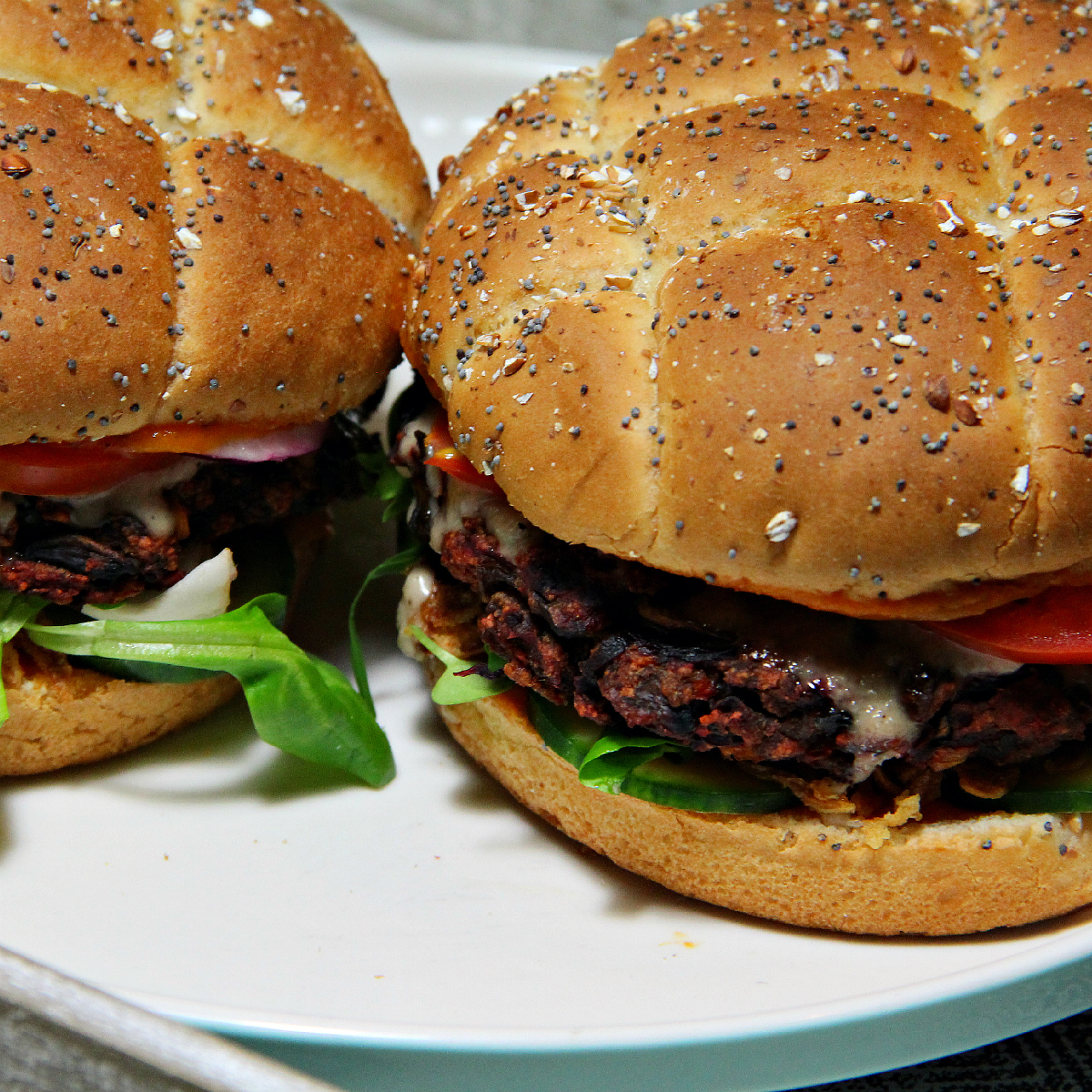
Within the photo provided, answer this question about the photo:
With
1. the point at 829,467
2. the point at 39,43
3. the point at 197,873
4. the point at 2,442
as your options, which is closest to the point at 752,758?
the point at 829,467

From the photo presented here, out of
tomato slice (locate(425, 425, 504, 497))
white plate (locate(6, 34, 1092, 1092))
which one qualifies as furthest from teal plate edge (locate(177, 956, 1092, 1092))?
tomato slice (locate(425, 425, 504, 497))

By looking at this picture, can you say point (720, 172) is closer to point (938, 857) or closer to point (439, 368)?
point (439, 368)

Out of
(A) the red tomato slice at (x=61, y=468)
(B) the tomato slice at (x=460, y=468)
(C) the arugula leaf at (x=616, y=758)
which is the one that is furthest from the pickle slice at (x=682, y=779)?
(A) the red tomato slice at (x=61, y=468)

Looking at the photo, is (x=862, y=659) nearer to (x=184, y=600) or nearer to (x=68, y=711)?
(x=184, y=600)

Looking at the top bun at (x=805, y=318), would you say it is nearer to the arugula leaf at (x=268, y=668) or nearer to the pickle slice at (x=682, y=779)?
the pickle slice at (x=682, y=779)

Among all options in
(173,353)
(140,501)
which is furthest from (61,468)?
(173,353)

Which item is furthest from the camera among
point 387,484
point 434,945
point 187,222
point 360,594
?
point 387,484
